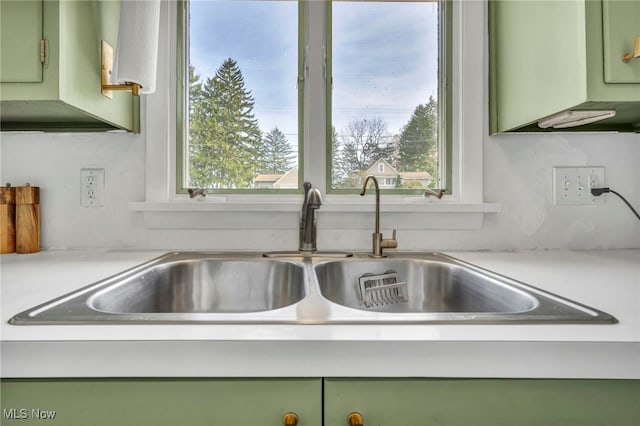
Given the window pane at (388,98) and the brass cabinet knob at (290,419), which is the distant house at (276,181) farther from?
the brass cabinet knob at (290,419)

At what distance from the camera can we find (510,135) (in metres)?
1.33

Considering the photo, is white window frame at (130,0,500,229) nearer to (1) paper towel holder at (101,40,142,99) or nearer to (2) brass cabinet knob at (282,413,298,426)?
(1) paper towel holder at (101,40,142,99)

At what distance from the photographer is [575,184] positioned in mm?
1327

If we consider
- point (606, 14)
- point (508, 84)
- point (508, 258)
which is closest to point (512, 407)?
Answer: point (508, 258)

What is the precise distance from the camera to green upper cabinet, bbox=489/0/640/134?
0.84m

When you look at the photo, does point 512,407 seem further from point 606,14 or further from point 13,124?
point 13,124

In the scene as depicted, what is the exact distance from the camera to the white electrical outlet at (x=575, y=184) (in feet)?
4.31

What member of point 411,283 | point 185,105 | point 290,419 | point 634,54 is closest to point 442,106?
point 634,54

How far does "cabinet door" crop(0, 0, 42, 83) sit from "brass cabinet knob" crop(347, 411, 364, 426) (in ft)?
3.44

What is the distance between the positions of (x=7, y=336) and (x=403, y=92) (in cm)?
136

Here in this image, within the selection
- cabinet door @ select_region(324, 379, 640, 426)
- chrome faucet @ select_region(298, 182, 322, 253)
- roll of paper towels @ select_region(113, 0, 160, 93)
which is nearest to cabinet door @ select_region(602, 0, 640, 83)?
cabinet door @ select_region(324, 379, 640, 426)

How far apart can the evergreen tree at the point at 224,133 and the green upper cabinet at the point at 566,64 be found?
36.3 inches

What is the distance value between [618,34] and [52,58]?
1.38 m

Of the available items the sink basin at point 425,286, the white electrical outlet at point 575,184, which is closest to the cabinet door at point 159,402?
the sink basin at point 425,286
